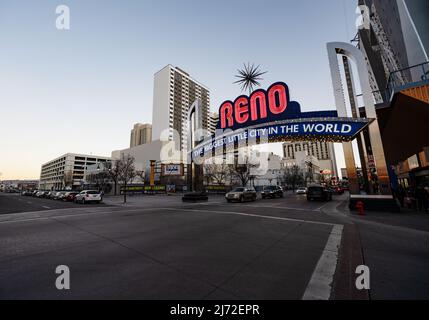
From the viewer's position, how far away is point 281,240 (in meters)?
5.78

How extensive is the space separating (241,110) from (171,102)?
107546mm

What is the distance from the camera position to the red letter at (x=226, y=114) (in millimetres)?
20078

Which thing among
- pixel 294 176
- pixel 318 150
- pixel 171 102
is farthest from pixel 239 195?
pixel 318 150

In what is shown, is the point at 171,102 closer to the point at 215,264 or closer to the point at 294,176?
the point at 294,176

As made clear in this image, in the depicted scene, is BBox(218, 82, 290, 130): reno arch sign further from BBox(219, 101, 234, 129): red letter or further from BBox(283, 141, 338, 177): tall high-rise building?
BBox(283, 141, 338, 177): tall high-rise building

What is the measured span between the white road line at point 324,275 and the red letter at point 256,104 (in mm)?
13992

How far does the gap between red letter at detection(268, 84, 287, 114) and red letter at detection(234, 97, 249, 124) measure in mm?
2618

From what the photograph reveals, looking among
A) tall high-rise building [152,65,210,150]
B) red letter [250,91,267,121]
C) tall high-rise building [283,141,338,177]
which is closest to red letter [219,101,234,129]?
red letter [250,91,267,121]

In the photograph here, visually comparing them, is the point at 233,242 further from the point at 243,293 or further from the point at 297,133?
the point at 297,133

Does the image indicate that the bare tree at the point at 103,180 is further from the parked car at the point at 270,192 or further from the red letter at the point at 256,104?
the red letter at the point at 256,104

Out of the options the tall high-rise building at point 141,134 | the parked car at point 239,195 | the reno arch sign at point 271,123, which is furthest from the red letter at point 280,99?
the tall high-rise building at point 141,134

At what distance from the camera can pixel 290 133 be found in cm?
1557

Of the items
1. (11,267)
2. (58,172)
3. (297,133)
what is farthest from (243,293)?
(58,172)
